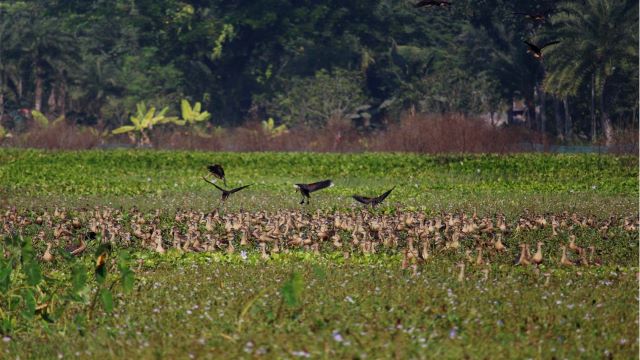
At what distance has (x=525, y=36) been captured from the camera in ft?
191

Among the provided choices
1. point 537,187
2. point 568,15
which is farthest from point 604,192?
point 568,15

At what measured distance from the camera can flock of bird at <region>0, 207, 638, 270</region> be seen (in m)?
14.8

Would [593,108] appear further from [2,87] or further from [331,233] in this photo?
[331,233]

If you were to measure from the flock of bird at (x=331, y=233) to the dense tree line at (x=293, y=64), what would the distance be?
38208 millimetres

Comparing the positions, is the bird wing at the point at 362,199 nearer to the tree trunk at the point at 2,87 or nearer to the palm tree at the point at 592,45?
the palm tree at the point at 592,45

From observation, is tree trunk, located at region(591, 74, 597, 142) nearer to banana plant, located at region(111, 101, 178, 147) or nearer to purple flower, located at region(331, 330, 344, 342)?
banana plant, located at region(111, 101, 178, 147)

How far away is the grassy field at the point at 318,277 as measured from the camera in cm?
907

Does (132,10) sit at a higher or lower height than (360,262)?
higher

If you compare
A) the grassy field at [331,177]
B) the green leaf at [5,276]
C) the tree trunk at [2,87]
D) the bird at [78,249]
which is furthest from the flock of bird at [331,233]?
the tree trunk at [2,87]

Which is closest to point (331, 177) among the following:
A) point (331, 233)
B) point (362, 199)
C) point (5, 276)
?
point (362, 199)

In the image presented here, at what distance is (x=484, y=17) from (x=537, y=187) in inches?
1269

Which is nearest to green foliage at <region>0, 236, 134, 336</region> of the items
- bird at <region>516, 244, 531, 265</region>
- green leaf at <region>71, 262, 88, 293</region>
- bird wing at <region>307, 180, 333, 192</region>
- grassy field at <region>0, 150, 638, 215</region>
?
green leaf at <region>71, 262, 88, 293</region>

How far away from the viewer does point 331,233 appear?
17000 mm

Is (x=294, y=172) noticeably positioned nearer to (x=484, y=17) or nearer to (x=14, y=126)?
(x=484, y=17)
